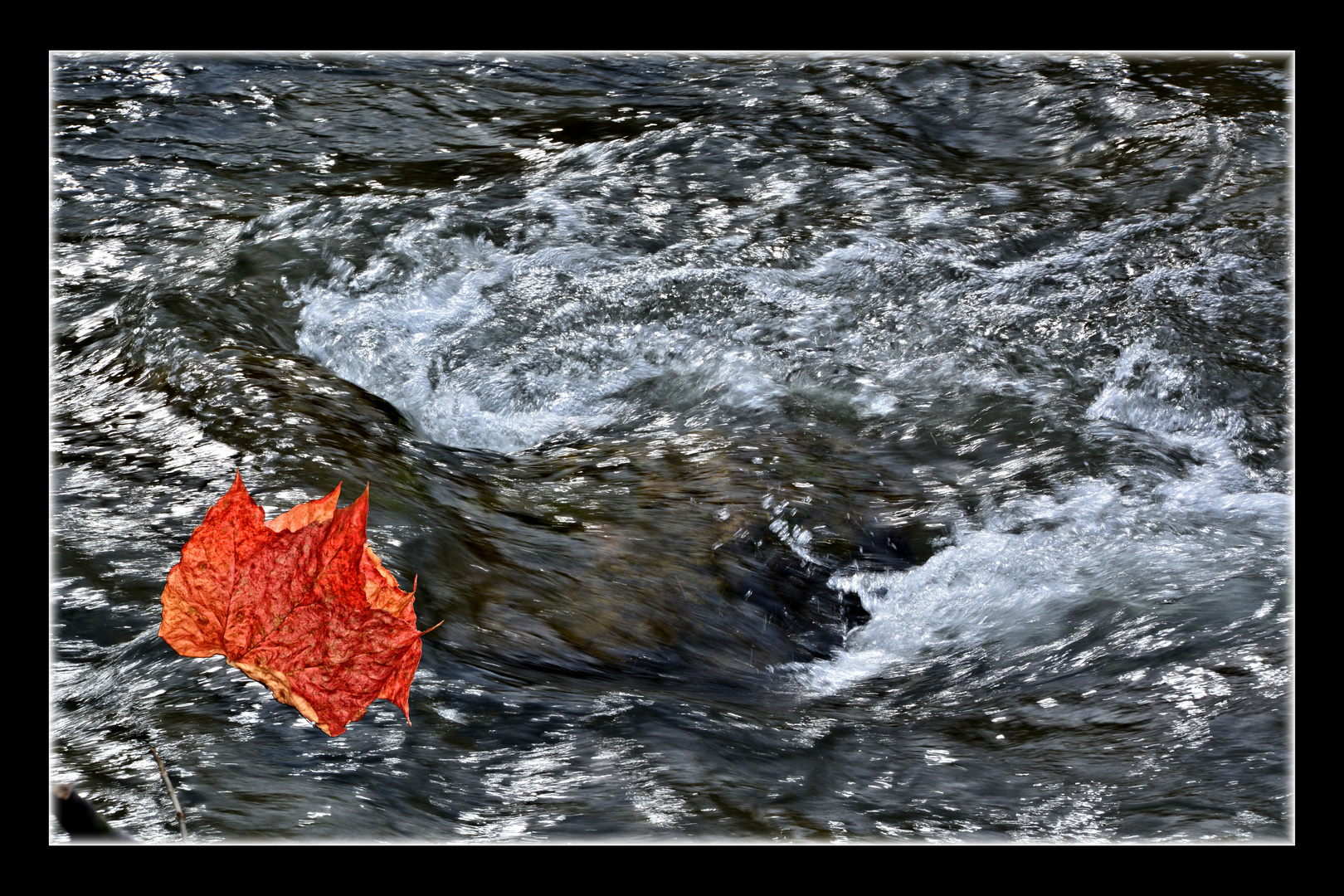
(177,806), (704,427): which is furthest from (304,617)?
(704,427)

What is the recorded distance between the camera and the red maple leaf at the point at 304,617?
7.04ft

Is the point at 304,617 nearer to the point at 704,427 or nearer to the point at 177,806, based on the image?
the point at 177,806

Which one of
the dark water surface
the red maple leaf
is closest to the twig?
the dark water surface

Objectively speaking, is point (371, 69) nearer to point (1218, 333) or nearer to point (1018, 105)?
point (1018, 105)

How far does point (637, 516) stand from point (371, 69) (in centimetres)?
551

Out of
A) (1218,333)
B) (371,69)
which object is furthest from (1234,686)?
(371,69)

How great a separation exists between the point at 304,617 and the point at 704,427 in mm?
2639

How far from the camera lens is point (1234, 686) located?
113 inches

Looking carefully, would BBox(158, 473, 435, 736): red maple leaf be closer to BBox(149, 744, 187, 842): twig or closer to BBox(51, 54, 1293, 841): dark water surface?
BBox(51, 54, 1293, 841): dark water surface

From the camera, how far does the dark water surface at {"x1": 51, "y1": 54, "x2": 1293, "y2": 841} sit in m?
2.39

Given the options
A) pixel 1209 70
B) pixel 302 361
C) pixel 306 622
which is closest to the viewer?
pixel 306 622

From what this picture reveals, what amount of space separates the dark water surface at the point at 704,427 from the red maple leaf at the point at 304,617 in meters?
0.08

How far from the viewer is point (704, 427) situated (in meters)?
4.55

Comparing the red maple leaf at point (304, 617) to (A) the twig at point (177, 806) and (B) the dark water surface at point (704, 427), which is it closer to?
(B) the dark water surface at point (704, 427)
